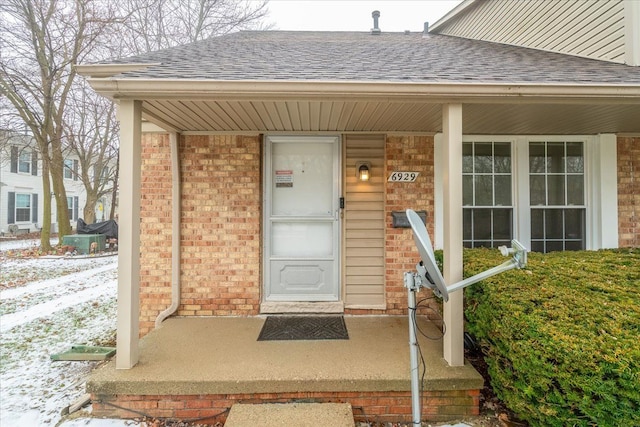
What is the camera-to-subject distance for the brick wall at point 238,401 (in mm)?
2516

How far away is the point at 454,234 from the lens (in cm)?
269

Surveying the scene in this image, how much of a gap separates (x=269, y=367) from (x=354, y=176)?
7.85ft

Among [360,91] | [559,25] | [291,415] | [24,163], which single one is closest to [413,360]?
[291,415]

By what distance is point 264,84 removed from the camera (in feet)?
8.43

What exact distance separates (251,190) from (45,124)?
1185 centimetres

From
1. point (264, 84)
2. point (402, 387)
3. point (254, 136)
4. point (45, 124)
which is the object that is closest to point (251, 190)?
point (254, 136)

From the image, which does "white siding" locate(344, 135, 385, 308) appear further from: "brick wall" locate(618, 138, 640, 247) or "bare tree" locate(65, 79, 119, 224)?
"bare tree" locate(65, 79, 119, 224)

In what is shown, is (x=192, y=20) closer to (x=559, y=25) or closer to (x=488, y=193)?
(x=559, y=25)

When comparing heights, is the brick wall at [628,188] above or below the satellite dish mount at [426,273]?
above

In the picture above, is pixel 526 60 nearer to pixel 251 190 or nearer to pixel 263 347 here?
pixel 251 190

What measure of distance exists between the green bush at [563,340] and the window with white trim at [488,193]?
124 centimetres

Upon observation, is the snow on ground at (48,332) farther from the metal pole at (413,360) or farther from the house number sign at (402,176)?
the house number sign at (402,176)

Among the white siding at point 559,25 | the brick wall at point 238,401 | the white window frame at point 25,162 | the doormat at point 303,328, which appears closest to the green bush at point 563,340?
the brick wall at point 238,401

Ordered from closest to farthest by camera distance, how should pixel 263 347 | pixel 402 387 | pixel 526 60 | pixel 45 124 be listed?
pixel 402 387
pixel 263 347
pixel 526 60
pixel 45 124
